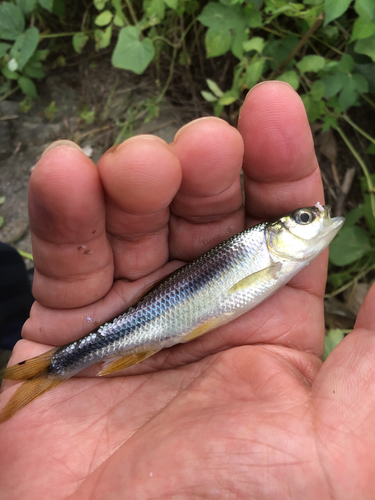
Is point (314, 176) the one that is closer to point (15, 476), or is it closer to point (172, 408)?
point (172, 408)

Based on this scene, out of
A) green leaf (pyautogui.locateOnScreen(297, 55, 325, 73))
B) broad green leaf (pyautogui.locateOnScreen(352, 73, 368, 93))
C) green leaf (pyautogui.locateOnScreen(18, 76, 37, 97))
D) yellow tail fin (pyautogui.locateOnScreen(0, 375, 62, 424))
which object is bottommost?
yellow tail fin (pyautogui.locateOnScreen(0, 375, 62, 424))

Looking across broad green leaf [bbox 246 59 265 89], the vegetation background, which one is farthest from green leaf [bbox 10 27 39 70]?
broad green leaf [bbox 246 59 265 89]

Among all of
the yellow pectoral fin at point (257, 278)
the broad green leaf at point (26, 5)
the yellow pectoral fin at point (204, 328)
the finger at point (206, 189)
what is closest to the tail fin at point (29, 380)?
the yellow pectoral fin at point (204, 328)

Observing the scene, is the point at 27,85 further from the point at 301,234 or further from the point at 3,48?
the point at 301,234

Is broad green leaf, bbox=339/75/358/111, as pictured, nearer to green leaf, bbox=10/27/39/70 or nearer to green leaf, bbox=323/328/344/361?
green leaf, bbox=323/328/344/361

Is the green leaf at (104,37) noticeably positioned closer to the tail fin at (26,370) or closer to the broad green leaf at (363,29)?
the broad green leaf at (363,29)

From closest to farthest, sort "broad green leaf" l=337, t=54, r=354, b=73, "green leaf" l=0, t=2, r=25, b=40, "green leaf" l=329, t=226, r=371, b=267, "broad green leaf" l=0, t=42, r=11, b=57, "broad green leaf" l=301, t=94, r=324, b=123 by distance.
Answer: "broad green leaf" l=337, t=54, r=354, b=73, "broad green leaf" l=301, t=94, r=324, b=123, "green leaf" l=329, t=226, r=371, b=267, "green leaf" l=0, t=2, r=25, b=40, "broad green leaf" l=0, t=42, r=11, b=57

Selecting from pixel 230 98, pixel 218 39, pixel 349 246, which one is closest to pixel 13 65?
pixel 218 39
